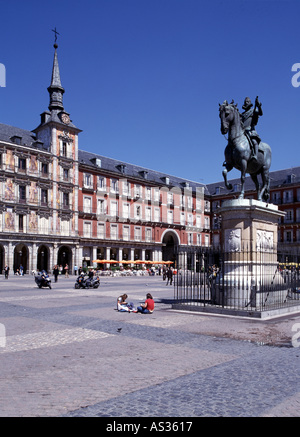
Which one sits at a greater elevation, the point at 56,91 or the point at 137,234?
the point at 56,91

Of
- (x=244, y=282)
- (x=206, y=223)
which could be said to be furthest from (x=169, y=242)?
(x=244, y=282)

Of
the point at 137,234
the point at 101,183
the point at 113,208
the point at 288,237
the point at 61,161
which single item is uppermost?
the point at 61,161

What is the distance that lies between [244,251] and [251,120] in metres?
4.75

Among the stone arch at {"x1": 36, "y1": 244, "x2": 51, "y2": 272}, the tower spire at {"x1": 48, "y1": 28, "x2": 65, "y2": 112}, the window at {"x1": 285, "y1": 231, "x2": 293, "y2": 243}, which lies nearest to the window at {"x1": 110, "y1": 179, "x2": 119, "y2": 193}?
the tower spire at {"x1": 48, "y1": 28, "x2": 65, "y2": 112}

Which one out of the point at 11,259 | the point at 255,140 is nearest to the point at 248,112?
the point at 255,140

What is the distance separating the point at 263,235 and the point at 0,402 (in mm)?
10397

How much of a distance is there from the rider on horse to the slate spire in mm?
39627

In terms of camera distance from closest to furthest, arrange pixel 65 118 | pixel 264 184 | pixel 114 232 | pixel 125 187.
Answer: pixel 264 184, pixel 65 118, pixel 114 232, pixel 125 187

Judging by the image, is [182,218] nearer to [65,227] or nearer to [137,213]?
[137,213]

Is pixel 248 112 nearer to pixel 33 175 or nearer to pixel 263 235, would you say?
pixel 263 235

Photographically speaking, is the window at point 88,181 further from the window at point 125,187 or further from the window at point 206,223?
the window at point 206,223

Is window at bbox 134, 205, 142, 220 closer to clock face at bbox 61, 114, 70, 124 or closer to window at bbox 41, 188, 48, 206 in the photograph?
window at bbox 41, 188, 48, 206

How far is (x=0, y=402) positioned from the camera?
4.48 m

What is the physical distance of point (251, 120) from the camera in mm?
13734
